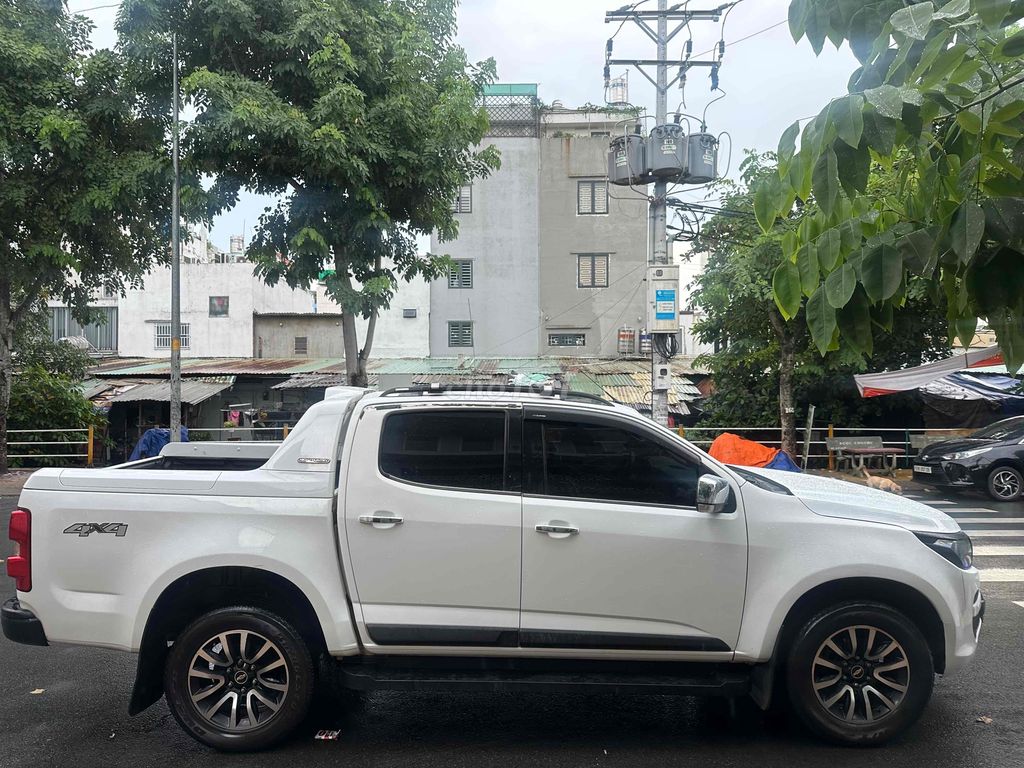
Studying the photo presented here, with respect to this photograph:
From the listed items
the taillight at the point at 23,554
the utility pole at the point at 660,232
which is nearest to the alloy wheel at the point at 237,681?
the taillight at the point at 23,554

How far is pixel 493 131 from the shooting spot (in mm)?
30750

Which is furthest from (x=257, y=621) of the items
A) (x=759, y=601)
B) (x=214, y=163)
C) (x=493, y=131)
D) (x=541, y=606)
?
(x=493, y=131)

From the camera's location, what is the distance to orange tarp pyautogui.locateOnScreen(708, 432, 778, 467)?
45.7 ft

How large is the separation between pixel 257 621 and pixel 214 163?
38.8ft

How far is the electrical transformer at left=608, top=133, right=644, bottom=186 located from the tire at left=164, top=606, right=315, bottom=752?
11235mm

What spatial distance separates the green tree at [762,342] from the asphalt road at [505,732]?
1299 centimetres

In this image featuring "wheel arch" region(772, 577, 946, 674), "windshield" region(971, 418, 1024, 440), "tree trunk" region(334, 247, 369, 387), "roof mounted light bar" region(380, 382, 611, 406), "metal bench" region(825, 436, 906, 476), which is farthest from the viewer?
"metal bench" region(825, 436, 906, 476)

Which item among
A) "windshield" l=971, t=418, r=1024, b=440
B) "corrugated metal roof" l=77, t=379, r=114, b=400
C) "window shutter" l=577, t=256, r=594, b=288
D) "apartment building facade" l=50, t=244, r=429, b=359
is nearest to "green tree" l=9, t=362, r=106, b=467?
"corrugated metal roof" l=77, t=379, r=114, b=400

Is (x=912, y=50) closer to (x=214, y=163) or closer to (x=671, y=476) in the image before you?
(x=671, y=476)

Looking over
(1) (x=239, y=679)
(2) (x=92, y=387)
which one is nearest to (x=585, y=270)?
(2) (x=92, y=387)

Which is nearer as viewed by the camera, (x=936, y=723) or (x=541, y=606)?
(x=541, y=606)

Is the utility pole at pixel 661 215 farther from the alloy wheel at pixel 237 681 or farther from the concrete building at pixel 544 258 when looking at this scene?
the concrete building at pixel 544 258

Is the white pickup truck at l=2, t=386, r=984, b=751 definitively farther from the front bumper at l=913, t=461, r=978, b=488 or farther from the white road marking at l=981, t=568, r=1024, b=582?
the front bumper at l=913, t=461, r=978, b=488

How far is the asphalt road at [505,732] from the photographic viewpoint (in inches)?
174
